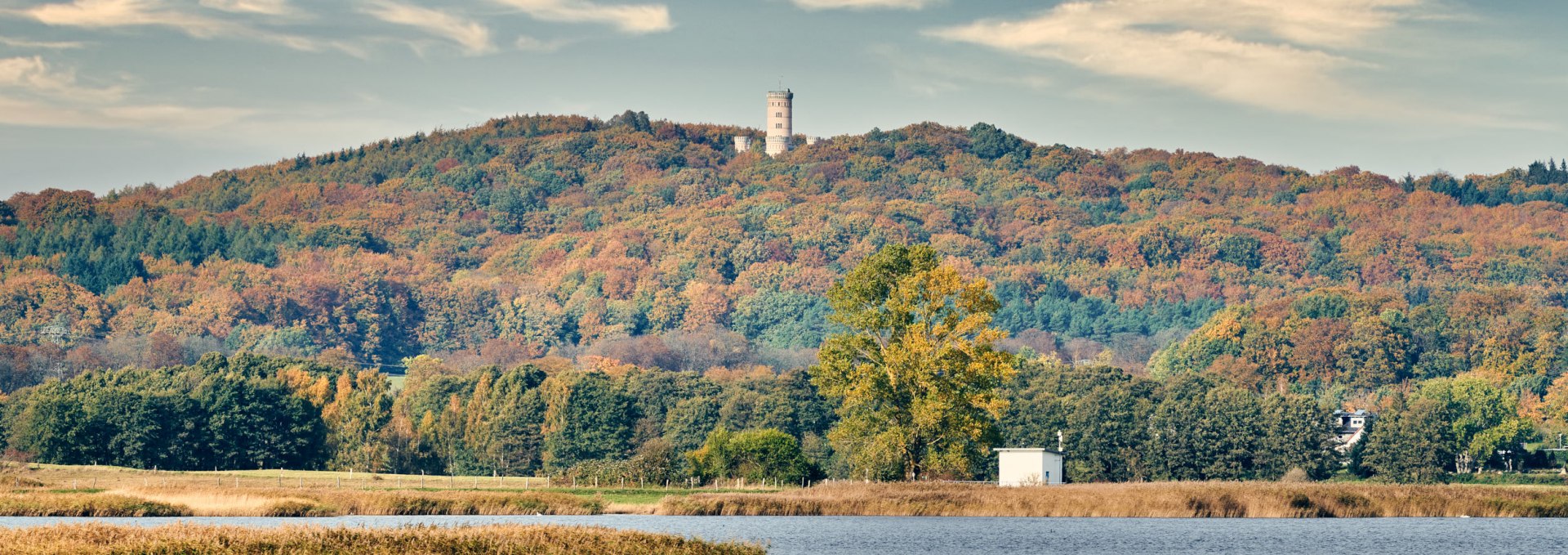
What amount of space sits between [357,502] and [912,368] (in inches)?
789

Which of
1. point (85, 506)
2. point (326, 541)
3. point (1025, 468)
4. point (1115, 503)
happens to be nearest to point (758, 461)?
point (1025, 468)

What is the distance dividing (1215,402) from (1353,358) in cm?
8382

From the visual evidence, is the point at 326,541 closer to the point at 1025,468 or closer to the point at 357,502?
the point at 357,502

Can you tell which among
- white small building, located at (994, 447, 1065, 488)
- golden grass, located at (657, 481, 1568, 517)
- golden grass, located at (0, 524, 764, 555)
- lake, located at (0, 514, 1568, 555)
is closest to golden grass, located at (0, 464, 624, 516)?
lake, located at (0, 514, 1568, 555)

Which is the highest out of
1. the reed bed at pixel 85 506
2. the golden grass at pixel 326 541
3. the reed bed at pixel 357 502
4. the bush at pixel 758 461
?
the golden grass at pixel 326 541

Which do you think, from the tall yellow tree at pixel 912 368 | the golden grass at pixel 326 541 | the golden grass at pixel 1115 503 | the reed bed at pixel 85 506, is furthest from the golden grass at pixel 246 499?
the golden grass at pixel 326 541

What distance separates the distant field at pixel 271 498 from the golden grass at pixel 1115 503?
389 centimetres

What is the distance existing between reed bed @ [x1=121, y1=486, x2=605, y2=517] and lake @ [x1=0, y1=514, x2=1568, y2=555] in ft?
5.08

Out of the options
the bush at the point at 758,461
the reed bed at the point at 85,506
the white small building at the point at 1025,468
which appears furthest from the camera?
the bush at the point at 758,461

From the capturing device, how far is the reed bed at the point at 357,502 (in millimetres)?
63094

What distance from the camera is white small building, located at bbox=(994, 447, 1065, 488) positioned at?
77125 mm

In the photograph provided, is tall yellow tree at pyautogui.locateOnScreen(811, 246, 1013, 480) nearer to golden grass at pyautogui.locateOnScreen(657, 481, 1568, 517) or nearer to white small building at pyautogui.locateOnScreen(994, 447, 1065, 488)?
golden grass at pyautogui.locateOnScreen(657, 481, 1568, 517)

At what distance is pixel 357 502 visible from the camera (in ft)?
217

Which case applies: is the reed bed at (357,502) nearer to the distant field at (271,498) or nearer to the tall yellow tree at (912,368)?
the distant field at (271,498)
